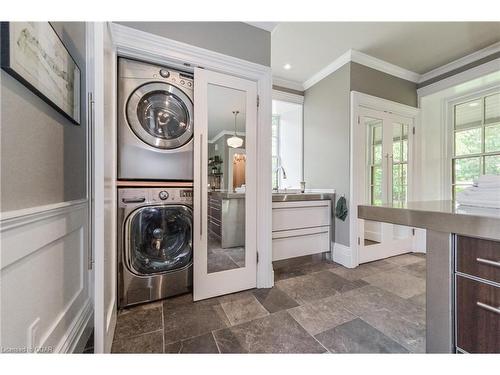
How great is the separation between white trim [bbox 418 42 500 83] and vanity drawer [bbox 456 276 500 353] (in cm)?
308

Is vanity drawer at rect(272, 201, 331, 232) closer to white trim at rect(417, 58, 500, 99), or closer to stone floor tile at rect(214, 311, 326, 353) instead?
stone floor tile at rect(214, 311, 326, 353)

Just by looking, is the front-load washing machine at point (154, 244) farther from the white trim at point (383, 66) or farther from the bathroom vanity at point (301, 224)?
the white trim at point (383, 66)

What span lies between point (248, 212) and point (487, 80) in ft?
11.0

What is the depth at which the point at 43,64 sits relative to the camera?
2.89ft

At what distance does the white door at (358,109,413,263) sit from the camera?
2.58 metres

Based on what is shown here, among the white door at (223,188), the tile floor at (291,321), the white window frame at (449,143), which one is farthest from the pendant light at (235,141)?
the white window frame at (449,143)

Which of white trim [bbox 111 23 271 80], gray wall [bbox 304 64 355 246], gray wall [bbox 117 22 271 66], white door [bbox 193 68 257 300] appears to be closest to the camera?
white trim [bbox 111 23 271 80]

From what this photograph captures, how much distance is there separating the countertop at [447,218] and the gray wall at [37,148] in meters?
1.39

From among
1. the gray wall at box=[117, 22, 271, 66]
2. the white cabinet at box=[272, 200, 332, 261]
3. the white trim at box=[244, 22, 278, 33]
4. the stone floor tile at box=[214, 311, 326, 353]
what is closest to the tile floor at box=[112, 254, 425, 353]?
the stone floor tile at box=[214, 311, 326, 353]

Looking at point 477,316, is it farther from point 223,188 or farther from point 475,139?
point 475,139

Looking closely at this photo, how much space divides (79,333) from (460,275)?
1.92 m

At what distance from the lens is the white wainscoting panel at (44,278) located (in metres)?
0.70

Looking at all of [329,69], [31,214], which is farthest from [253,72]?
[31,214]

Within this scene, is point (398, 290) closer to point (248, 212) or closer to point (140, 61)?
point (248, 212)
